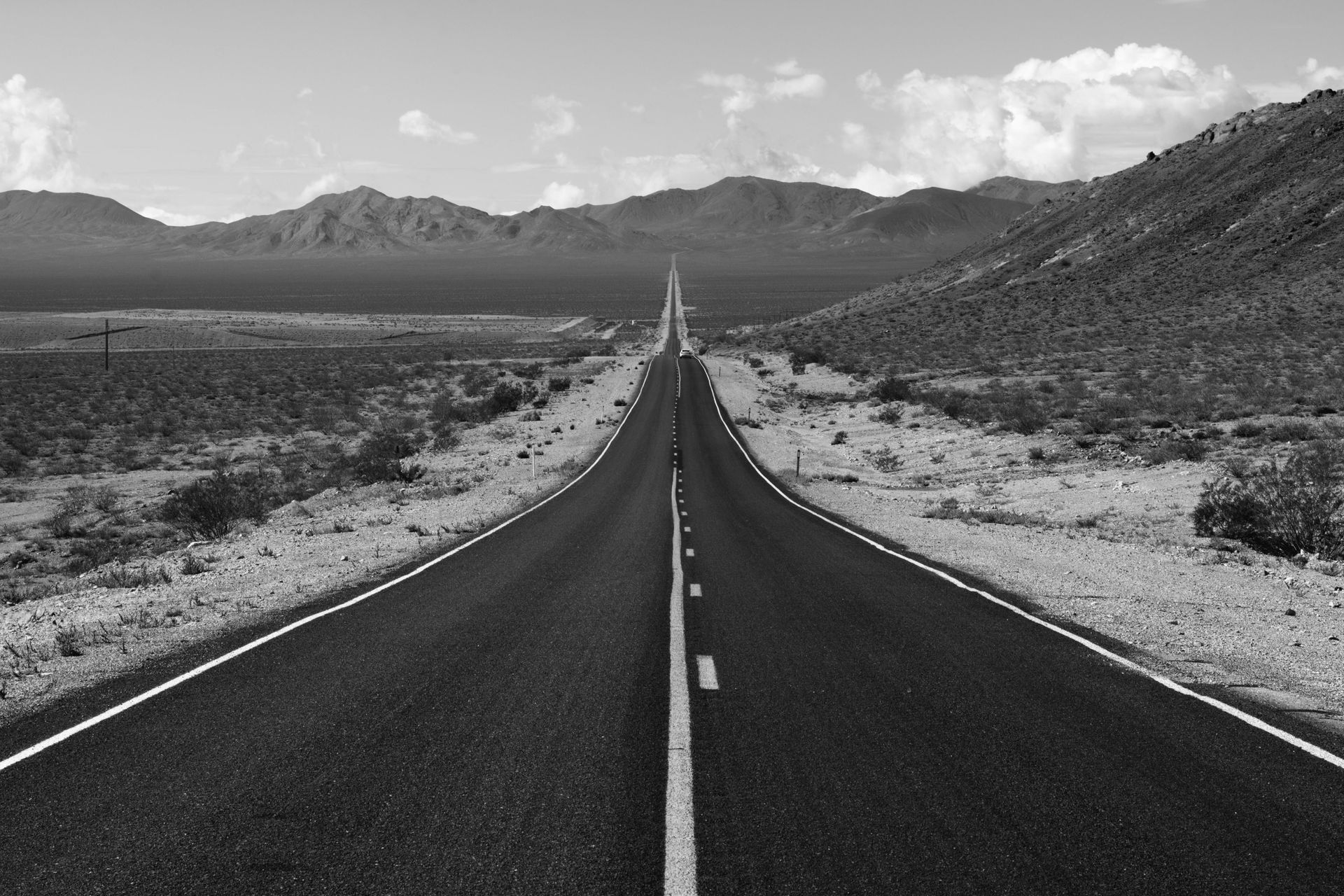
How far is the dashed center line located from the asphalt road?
32 millimetres

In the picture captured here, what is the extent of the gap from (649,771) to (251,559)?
41.1 feet

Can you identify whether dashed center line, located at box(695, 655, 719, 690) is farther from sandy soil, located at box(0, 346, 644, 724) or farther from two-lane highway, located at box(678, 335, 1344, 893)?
sandy soil, located at box(0, 346, 644, 724)

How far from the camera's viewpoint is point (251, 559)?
1678 centimetres

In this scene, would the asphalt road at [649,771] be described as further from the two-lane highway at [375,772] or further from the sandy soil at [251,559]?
the sandy soil at [251,559]

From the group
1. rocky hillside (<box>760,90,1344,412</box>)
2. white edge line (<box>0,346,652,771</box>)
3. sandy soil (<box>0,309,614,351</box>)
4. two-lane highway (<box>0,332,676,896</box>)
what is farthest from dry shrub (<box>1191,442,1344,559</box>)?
sandy soil (<box>0,309,614,351</box>)

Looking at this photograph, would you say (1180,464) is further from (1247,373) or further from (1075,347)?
(1075,347)

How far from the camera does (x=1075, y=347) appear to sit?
64.1 m

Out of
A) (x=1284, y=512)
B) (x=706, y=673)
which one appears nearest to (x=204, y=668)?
(x=706, y=673)

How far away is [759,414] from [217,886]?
50.6 meters

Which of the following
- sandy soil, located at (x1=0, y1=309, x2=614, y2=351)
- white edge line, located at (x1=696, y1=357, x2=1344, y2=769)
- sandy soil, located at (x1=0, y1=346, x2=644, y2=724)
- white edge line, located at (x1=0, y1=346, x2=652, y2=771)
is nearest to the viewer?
white edge line, located at (x1=0, y1=346, x2=652, y2=771)

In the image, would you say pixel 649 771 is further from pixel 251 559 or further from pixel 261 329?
pixel 261 329

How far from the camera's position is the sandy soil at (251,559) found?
966 centimetres

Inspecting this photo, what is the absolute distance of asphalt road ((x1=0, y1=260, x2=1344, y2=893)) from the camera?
519 cm

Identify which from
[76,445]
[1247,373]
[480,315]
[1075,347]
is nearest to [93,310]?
[480,315]
